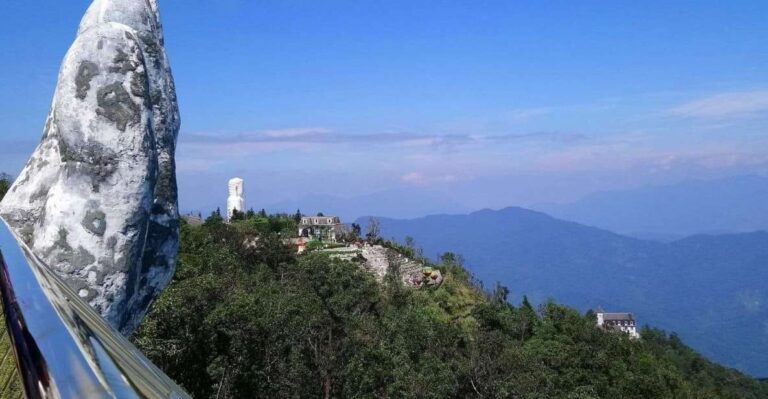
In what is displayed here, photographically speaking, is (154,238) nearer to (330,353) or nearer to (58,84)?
(58,84)

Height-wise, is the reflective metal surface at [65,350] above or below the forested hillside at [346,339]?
above

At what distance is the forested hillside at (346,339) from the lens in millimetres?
13156

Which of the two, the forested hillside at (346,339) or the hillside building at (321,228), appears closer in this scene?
the forested hillside at (346,339)

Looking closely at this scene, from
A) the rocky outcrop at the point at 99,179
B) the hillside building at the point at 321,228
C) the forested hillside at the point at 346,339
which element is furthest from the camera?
the hillside building at the point at 321,228

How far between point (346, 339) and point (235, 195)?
41.1 meters

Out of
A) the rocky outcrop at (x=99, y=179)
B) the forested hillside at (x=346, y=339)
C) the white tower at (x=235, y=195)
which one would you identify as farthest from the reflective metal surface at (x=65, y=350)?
the white tower at (x=235, y=195)

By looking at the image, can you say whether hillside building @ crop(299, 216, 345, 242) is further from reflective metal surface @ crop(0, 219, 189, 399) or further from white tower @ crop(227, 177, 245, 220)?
reflective metal surface @ crop(0, 219, 189, 399)

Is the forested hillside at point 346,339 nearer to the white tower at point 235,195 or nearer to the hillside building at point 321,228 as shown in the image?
the hillside building at point 321,228

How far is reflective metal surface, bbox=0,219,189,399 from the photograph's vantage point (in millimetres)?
1138

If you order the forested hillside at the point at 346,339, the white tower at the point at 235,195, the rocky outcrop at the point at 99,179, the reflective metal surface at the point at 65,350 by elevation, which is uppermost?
the white tower at the point at 235,195

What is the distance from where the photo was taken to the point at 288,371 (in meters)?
14.0

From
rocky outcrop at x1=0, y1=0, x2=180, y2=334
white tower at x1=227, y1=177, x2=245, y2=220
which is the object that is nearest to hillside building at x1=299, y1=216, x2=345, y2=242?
white tower at x1=227, y1=177, x2=245, y2=220

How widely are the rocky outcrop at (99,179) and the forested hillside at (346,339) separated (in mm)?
8293

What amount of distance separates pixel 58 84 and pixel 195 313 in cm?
1099
